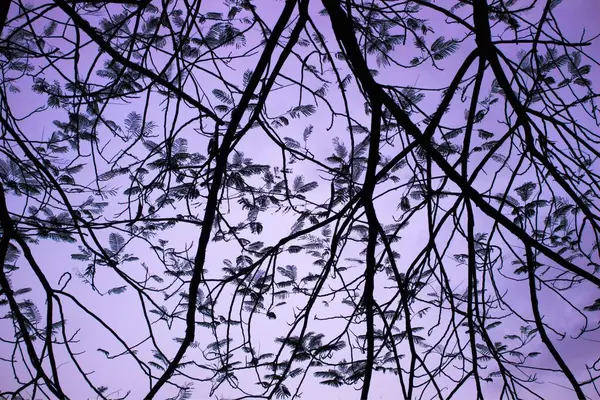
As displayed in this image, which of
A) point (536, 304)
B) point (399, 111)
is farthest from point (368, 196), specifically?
point (536, 304)

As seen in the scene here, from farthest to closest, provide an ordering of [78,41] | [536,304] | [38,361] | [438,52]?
1. [438,52]
2. [78,41]
3. [38,361]
4. [536,304]

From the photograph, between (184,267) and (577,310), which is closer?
(577,310)

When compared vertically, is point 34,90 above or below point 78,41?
above

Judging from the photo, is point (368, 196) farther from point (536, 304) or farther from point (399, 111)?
point (536, 304)

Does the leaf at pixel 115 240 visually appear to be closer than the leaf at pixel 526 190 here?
No

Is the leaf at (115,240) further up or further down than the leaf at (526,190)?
further up

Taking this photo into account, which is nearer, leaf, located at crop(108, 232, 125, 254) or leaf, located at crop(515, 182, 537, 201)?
leaf, located at crop(515, 182, 537, 201)

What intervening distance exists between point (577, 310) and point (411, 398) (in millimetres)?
719

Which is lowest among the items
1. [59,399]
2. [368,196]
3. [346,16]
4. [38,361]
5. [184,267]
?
[59,399]

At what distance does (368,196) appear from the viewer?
1.73 m

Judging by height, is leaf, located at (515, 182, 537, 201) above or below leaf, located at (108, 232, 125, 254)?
below

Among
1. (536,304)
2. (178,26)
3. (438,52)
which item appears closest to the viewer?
(536,304)

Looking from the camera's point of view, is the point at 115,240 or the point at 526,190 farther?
the point at 115,240

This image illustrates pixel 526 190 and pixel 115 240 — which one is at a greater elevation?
pixel 115 240
